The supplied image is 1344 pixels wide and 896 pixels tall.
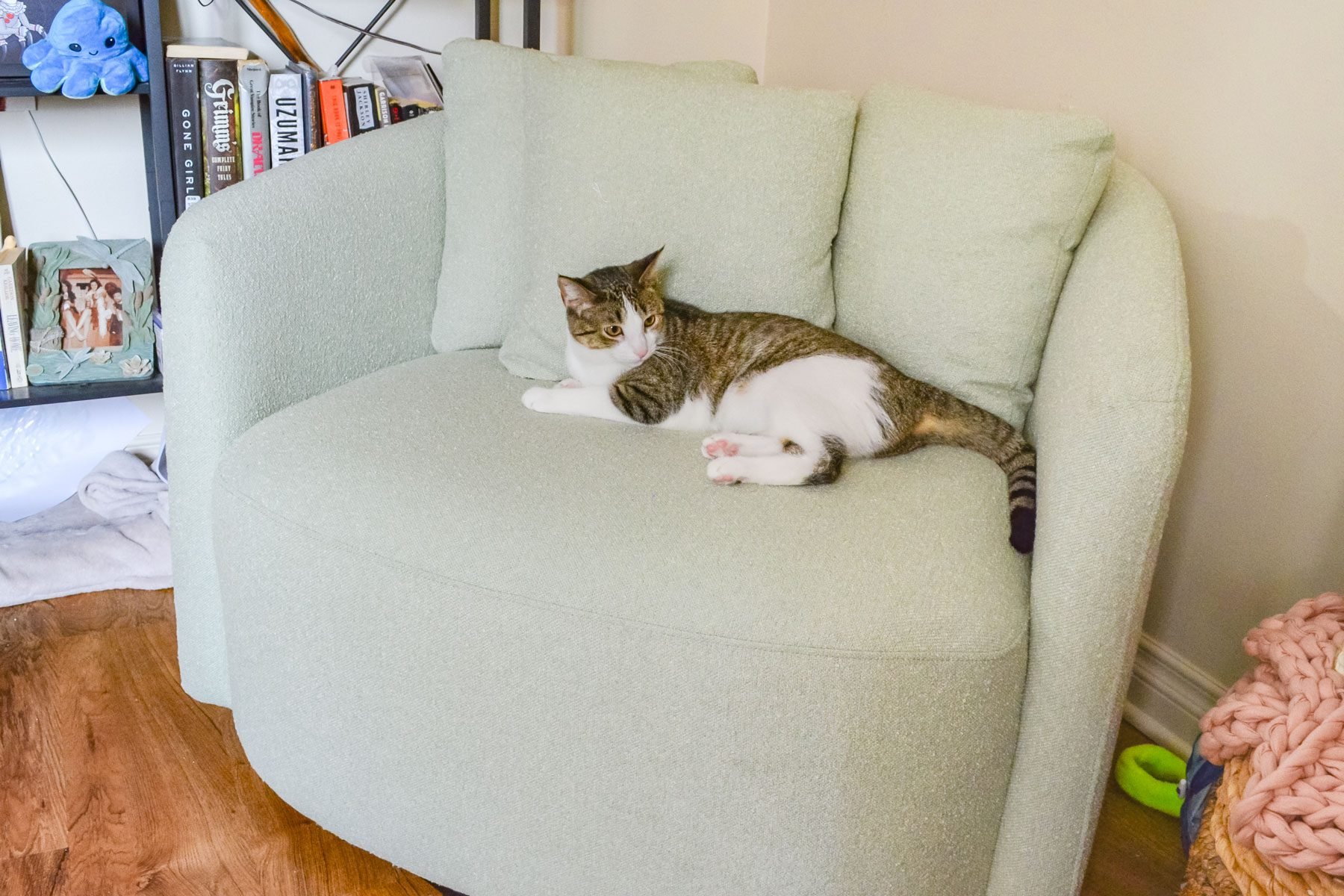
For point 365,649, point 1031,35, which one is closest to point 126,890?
point 365,649

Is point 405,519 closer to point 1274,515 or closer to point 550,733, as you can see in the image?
point 550,733

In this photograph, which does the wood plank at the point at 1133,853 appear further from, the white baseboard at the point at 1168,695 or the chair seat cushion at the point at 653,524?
the chair seat cushion at the point at 653,524

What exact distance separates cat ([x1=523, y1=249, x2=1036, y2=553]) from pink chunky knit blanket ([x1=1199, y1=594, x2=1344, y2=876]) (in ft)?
0.96

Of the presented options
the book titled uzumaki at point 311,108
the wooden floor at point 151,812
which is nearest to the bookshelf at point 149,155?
the book titled uzumaki at point 311,108

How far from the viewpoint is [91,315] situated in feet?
6.69

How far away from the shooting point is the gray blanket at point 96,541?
195 centimetres

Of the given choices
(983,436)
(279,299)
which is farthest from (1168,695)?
(279,299)

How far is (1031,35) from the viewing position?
182cm

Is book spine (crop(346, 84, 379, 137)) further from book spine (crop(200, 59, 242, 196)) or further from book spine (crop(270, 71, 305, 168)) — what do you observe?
book spine (crop(200, 59, 242, 196))

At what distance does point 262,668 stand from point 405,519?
1.00 feet

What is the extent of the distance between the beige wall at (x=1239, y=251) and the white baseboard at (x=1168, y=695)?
22 mm

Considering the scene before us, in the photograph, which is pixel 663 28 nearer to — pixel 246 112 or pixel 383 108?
pixel 383 108

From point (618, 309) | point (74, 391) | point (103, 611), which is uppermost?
point (618, 309)

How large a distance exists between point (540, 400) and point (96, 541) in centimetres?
105
